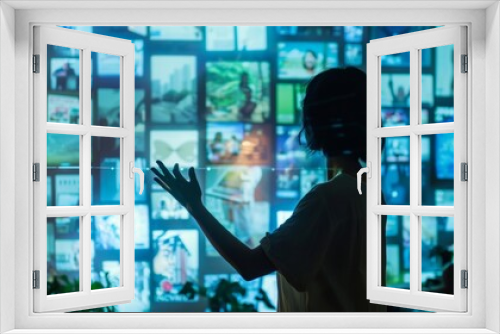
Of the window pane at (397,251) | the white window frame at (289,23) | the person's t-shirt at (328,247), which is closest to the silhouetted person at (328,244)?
the person's t-shirt at (328,247)

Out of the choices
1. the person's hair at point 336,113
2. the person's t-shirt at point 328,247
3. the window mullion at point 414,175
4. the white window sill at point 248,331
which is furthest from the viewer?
the person's hair at point 336,113

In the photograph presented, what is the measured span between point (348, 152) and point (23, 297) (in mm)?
2600

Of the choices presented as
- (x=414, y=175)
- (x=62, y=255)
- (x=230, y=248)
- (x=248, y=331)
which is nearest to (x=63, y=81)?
(x=62, y=255)

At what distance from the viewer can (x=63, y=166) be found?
419cm

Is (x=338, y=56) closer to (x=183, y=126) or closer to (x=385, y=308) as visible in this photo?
(x=183, y=126)

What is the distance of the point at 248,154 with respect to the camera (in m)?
4.62

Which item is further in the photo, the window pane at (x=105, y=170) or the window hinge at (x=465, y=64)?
the window pane at (x=105, y=170)

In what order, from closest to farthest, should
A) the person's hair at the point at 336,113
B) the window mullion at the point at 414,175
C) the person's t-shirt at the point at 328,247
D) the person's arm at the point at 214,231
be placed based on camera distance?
1. the window mullion at the point at 414,175
2. the person's t-shirt at the point at 328,247
3. the person's arm at the point at 214,231
4. the person's hair at the point at 336,113

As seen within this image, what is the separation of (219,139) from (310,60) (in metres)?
1.01

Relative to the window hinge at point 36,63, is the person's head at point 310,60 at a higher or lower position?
higher

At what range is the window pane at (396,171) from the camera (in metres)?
4.49

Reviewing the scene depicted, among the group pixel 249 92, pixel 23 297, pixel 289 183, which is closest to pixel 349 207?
pixel 289 183

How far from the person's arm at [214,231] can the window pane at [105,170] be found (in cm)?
32

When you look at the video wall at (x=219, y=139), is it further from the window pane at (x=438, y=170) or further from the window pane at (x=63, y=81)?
the window pane at (x=63, y=81)
